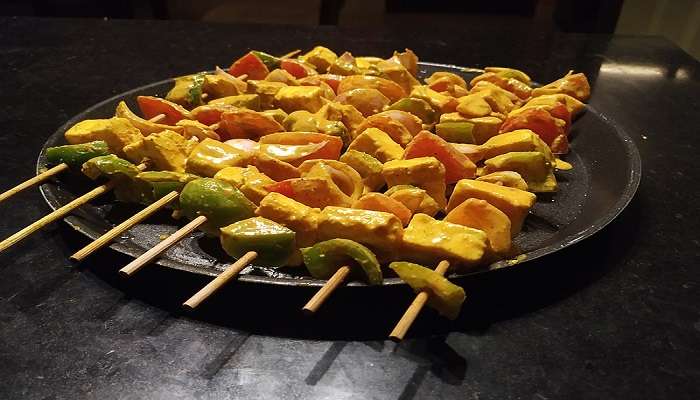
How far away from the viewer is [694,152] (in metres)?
2.78

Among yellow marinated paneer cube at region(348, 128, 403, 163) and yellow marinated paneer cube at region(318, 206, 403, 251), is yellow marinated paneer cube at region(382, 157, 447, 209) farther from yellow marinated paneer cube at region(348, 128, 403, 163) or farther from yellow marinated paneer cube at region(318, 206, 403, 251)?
yellow marinated paneer cube at region(318, 206, 403, 251)

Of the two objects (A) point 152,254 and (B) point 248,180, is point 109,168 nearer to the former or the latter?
(B) point 248,180

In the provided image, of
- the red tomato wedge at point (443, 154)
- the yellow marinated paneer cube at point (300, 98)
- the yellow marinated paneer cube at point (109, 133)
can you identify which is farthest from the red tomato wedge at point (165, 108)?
the red tomato wedge at point (443, 154)

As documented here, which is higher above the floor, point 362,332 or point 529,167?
point 529,167

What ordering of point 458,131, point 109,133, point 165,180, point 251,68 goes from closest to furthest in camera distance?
point 165,180
point 109,133
point 458,131
point 251,68

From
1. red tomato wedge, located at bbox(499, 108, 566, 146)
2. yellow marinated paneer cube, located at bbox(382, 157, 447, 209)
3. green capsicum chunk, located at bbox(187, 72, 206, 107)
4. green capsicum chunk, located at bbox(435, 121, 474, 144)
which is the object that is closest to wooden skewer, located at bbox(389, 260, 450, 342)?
yellow marinated paneer cube, located at bbox(382, 157, 447, 209)

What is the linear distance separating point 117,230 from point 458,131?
1.36 m

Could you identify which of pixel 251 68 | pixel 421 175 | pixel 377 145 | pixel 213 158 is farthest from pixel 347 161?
pixel 251 68

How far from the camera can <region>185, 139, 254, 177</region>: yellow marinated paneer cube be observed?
1.99 metres

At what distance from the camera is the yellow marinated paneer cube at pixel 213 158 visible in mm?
1989

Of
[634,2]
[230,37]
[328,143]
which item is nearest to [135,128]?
[328,143]

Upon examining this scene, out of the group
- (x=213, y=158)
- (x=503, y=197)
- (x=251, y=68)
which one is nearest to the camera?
(x=503, y=197)

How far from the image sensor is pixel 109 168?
193 centimetres

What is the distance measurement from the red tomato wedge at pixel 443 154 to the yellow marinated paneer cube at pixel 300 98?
0.56m
